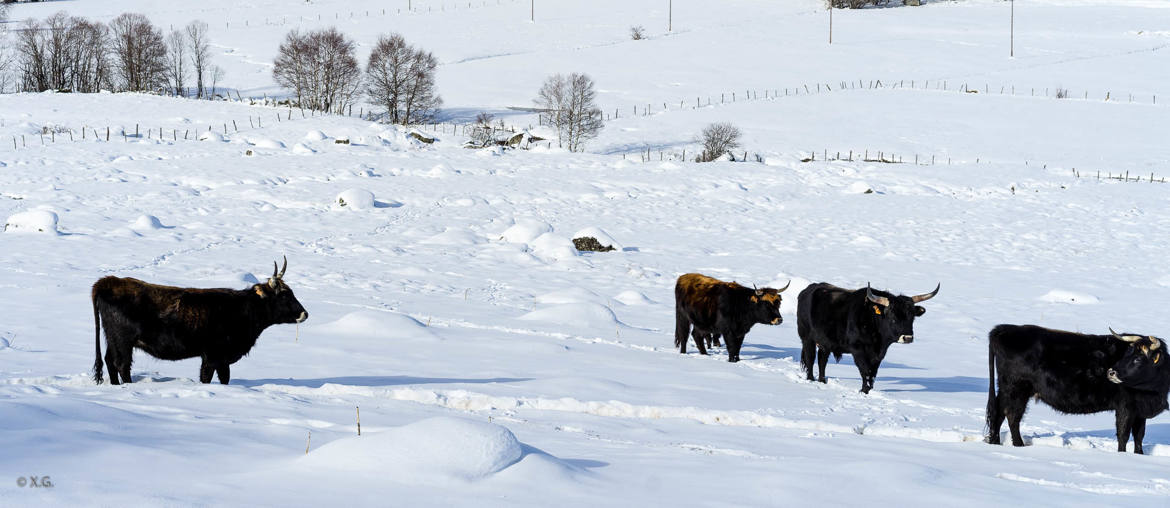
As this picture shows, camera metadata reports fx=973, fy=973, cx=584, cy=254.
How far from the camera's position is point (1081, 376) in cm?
943

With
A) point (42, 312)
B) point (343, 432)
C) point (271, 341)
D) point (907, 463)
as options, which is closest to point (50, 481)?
point (343, 432)

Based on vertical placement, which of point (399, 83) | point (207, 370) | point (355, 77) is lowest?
point (207, 370)

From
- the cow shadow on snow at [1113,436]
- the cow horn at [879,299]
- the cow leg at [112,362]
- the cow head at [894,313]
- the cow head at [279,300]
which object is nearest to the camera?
the cow leg at [112,362]

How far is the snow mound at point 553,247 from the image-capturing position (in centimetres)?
2705

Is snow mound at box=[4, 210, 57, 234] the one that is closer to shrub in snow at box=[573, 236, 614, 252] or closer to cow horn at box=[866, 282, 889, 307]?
shrub in snow at box=[573, 236, 614, 252]

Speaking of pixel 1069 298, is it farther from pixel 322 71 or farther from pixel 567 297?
pixel 322 71

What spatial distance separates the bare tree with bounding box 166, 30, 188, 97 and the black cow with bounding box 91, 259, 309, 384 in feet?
258

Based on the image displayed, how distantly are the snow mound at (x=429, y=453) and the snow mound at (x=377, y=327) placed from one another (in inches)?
300

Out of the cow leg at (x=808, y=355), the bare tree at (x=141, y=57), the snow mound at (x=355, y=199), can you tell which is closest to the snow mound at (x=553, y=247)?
the snow mound at (x=355, y=199)

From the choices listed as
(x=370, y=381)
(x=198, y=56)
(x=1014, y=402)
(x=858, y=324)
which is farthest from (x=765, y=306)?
(x=198, y=56)

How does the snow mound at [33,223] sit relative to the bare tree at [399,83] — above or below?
below

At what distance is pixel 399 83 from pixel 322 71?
7.35 meters

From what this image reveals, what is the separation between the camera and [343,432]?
7531mm

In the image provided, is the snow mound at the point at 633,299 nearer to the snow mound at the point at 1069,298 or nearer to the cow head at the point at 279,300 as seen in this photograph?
the snow mound at the point at 1069,298
